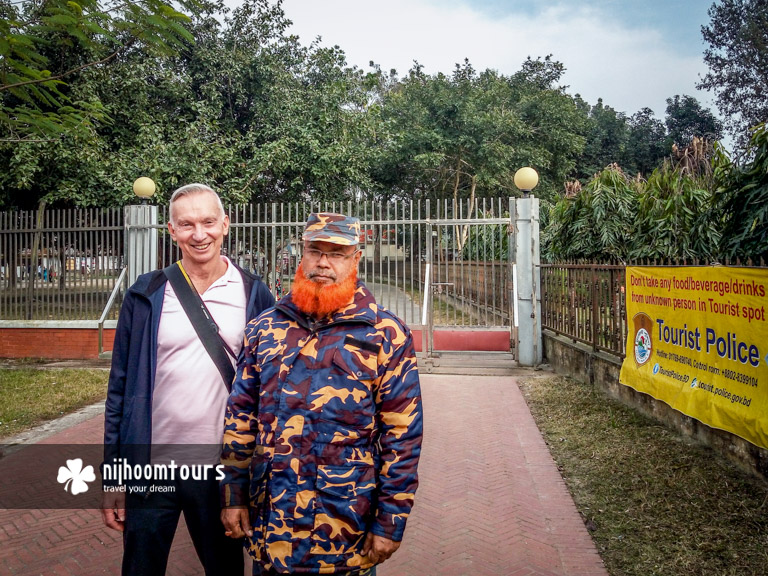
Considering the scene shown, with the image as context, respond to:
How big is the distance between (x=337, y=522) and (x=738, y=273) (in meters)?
3.85

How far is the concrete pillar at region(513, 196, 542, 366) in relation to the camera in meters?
9.23

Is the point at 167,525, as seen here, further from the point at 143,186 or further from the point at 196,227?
the point at 143,186

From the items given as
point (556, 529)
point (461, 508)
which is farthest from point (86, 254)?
point (556, 529)

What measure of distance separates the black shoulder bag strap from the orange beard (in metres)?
0.40

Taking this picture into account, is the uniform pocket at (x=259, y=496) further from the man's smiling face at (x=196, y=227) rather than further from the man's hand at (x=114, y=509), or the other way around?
the man's smiling face at (x=196, y=227)

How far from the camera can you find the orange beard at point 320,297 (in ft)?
6.59

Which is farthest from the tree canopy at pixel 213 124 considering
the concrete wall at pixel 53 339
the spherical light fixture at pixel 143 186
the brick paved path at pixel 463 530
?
the brick paved path at pixel 463 530

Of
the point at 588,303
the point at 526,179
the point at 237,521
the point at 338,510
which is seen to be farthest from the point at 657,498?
the point at 526,179

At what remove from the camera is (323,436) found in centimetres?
187

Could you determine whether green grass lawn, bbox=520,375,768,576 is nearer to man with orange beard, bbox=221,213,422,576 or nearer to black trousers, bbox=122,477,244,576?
man with orange beard, bbox=221,213,422,576

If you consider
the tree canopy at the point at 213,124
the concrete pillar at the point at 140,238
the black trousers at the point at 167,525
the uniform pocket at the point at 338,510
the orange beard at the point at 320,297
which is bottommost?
the black trousers at the point at 167,525

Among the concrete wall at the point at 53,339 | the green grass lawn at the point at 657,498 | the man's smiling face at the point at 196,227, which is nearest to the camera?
the man's smiling face at the point at 196,227

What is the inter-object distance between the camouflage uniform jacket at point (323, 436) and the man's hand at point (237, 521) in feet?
0.10

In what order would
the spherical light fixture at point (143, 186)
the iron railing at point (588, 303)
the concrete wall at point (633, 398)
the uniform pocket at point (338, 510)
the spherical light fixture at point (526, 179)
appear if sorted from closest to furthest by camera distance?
the uniform pocket at point (338, 510) < the concrete wall at point (633, 398) < the iron railing at point (588, 303) < the spherical light fixture at point (526, 179) < the spherical light fixture at point (143, 186)
